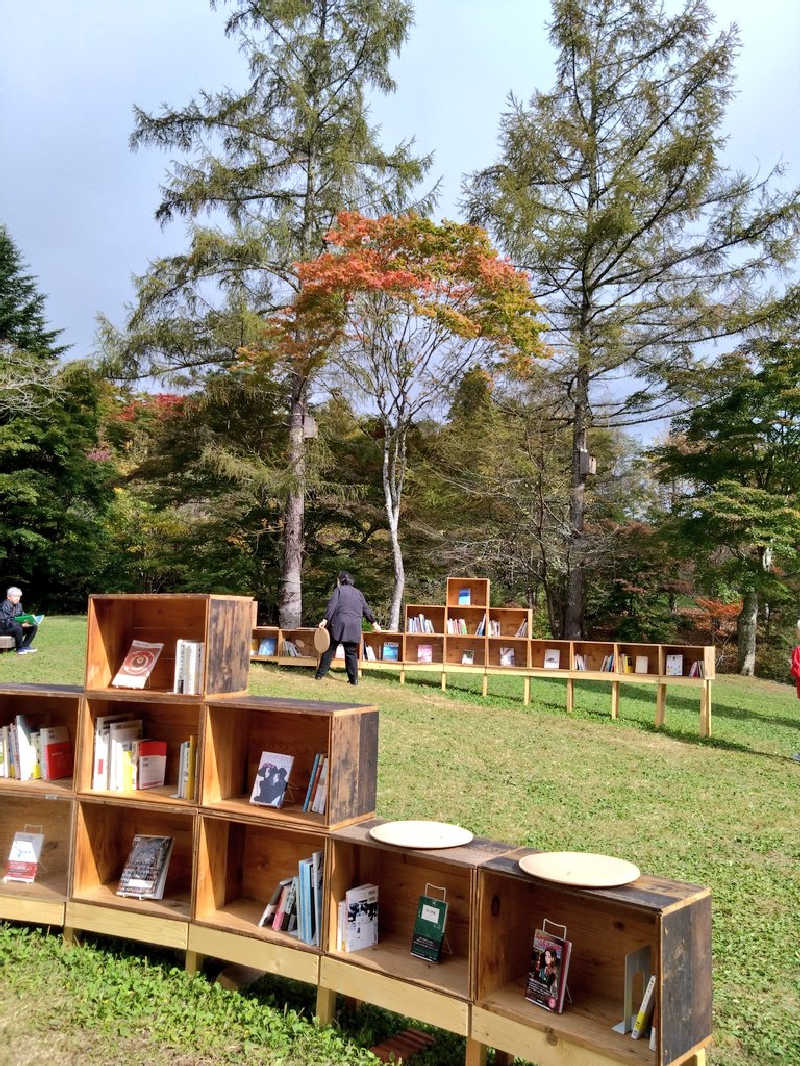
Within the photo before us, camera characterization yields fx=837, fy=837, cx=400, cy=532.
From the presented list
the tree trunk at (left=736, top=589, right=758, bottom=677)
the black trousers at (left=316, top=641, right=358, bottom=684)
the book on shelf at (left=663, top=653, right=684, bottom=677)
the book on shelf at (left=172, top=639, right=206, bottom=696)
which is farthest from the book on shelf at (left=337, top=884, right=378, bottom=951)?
the tree trunk at (left=736, top=589, right=758, bottom=677)

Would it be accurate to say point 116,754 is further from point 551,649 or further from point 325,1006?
point 551,649

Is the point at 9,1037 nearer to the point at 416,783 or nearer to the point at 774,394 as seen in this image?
the point at 416,783

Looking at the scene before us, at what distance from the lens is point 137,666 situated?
15.1 feet

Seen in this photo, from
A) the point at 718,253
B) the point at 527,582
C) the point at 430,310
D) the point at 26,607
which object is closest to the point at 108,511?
the point at 26,607

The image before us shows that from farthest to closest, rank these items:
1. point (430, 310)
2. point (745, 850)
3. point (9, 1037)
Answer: point (430, 310) < point (745, 850) < point (9, 1037)

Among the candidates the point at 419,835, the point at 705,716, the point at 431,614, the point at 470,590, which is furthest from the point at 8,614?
the point at 419,835

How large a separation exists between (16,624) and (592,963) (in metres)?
12.5

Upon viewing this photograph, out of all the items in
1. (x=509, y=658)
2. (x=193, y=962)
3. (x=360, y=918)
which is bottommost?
(x=193, y=962)

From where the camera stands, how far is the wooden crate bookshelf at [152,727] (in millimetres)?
4332

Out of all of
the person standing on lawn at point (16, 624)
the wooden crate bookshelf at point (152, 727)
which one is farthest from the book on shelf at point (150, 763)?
the person standing on lawn at point (16, 624)

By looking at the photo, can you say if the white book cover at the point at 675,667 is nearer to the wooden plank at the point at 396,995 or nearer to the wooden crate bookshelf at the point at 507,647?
the wooden crate bookshelf at the point at 507,647

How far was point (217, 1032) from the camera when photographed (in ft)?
11.7

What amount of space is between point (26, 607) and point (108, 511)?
12.9 feet

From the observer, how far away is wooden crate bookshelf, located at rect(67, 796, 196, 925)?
14.0 ft
